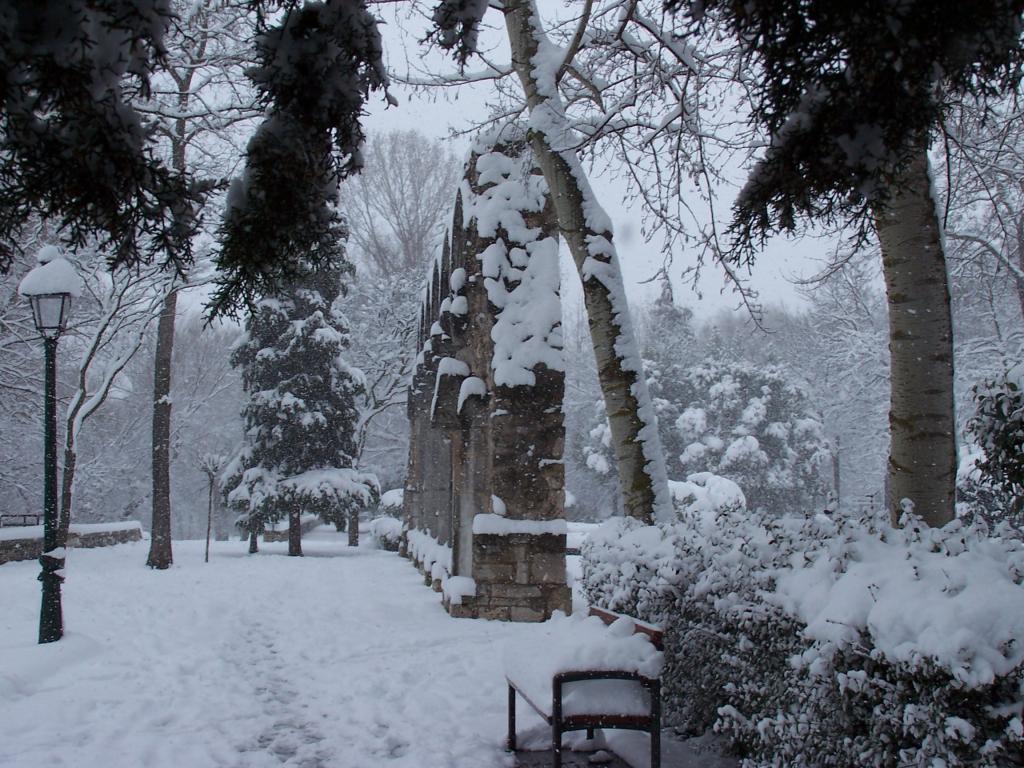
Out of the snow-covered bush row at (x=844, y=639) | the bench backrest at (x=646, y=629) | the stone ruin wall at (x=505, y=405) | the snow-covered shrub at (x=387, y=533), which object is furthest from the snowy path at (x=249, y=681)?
the snow-covered shrub at (x=387, y=533)

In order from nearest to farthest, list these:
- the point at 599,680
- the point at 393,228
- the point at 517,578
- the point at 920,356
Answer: the point at 599,680, the point at 920,356, the point at 517,578, the point at 393,228

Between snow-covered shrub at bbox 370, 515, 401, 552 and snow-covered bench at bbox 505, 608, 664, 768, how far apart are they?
60.9 feet

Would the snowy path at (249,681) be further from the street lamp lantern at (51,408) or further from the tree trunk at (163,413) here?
the tree trunk at (163,413)

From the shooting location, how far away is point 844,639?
10.2 feet

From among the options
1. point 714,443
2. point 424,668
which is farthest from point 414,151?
point 424,668

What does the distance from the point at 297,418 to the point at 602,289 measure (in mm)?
13928

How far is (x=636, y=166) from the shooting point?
8.78 meters

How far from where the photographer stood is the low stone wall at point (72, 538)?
15.2 metres

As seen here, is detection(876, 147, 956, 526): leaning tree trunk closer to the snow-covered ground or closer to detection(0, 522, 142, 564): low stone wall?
the snow-covered ground

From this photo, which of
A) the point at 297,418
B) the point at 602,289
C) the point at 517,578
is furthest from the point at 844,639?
the point at 297,418

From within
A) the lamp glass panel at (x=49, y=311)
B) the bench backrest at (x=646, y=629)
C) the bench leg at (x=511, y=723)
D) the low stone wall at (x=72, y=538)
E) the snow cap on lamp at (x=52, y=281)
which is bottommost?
the low stone wall at (x=72, y=538)

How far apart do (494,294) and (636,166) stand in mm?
2256

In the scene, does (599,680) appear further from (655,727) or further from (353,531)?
(353,531)

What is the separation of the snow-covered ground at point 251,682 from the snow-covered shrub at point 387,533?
11.0 metres
